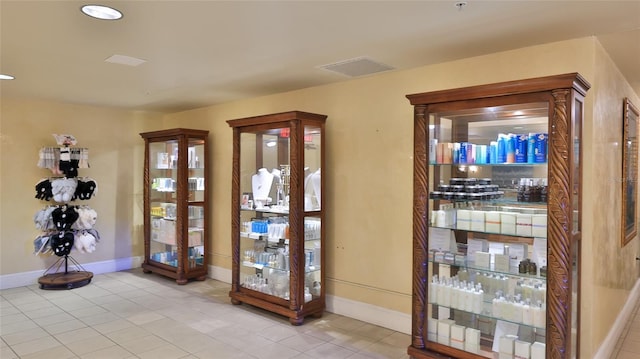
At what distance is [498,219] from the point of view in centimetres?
310

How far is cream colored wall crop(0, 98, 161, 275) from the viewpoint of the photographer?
573 centimetres

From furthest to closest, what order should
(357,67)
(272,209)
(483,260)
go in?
(272,209) → (357,67) → (483,260)

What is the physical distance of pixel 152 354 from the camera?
3.59 m

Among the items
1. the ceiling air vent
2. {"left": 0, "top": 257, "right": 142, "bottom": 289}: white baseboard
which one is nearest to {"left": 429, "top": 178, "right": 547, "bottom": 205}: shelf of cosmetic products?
the ceiling air vent

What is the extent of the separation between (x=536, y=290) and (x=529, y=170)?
856mm

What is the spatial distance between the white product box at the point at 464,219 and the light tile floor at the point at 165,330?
4.13 feet

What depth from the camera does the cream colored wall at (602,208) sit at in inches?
123

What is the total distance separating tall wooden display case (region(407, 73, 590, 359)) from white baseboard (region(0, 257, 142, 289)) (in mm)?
5303

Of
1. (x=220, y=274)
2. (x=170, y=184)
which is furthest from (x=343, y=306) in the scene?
(x=170, y=184)

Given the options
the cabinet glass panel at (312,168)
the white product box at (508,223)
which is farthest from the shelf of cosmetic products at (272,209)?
the white product box at (508,223)

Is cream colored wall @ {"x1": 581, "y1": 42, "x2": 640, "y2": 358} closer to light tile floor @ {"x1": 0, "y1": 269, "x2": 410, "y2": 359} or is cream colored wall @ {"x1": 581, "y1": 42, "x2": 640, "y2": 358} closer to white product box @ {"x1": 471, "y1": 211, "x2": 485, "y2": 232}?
white product box @ {"x1": 471, "y1": 211, "x2": 485, "y2": 232}

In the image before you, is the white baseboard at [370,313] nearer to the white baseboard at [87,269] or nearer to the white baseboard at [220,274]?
the white baseboard at [220,274]

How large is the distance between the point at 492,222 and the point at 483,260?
31 cm

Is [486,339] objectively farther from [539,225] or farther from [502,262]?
[539,225]
